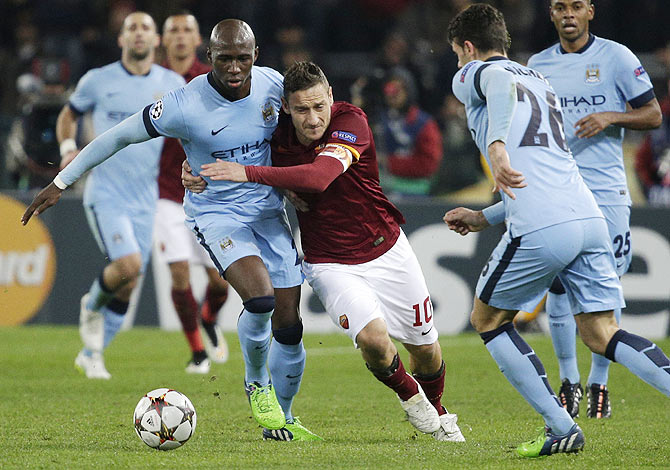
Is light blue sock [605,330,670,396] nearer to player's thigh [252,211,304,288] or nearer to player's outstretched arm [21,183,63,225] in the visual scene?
player's thigh [252,211,304,288]

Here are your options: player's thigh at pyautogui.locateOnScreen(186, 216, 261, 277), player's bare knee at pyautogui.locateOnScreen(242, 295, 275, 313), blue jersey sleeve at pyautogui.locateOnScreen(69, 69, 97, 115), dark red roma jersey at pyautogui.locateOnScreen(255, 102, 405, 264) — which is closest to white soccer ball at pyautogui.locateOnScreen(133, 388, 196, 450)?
player's bare knee at pyautogui.locateOnScreen(242, 295, 275, 313)

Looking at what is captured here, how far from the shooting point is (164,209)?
9.23 metres

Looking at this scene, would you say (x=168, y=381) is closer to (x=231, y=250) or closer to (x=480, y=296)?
(x=231, y=250)

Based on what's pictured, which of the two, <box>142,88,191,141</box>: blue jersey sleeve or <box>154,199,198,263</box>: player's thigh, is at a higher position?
<box>142,88,191,141</box>: blue jersey sleeve

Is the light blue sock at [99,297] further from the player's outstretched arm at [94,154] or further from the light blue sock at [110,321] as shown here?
the player's outstretched arm at [94,154]

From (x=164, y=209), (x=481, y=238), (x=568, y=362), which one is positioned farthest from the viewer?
(x=481, y=238)

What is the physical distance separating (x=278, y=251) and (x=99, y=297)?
3.10 metres

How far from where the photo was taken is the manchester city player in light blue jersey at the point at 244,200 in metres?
5.77

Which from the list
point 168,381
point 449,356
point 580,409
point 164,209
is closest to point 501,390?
point 580,409

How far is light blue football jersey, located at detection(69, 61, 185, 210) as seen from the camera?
8.72 m

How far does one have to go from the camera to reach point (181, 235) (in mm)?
9055

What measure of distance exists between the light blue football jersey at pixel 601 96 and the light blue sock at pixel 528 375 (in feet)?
6.21

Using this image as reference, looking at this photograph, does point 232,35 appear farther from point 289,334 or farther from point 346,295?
point 289,334

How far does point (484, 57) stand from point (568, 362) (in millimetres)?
2507
